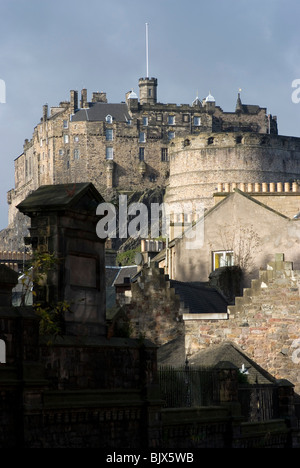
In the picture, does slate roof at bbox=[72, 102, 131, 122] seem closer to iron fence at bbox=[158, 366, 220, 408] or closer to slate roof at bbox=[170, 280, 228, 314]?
slate roof at bbox=[170, 280, 228, 314]

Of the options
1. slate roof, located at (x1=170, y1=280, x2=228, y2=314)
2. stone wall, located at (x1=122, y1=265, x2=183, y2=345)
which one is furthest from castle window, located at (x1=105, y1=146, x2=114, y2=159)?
stone wall, located at (x1=122, y1=265, x2=183, y2=345)

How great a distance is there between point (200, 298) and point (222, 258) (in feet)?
21.1

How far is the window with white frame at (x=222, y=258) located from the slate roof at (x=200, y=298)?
3490 millimetres

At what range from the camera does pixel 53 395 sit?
19109mm

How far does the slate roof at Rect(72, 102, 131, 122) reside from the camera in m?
160

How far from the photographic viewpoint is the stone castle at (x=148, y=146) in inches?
5664

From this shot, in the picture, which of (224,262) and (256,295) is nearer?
(256,295)

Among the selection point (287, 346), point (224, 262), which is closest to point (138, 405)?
point (287, 346)

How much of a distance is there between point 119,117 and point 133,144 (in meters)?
4.67

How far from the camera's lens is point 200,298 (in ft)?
119

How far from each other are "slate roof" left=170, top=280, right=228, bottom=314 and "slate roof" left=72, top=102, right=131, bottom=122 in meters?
122

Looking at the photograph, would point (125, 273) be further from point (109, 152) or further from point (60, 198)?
point (109, 152)

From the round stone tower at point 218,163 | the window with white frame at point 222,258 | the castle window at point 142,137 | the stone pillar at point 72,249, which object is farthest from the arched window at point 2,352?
the castle window at point 142,137
